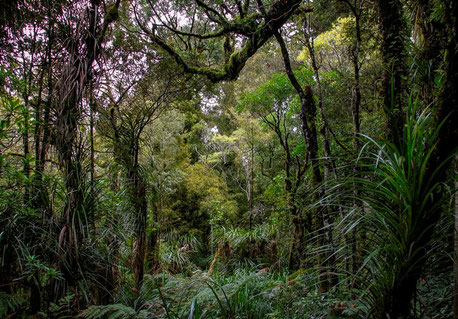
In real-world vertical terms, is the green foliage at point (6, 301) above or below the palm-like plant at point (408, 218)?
below

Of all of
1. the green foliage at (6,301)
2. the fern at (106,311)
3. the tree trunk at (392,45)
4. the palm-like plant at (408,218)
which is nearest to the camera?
the palm-like plant at (408,218)

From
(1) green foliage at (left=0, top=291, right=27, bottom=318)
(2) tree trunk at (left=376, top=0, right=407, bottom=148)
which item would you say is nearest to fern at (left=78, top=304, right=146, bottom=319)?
(1) green foliage at (left=0, top=291, right=27, bottom=318)

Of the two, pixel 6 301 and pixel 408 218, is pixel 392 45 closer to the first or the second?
pixel 408 218

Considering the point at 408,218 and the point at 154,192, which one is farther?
the point at 154,192

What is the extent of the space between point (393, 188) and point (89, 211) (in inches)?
86.8

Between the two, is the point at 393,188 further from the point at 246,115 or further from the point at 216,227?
the point at 246,115

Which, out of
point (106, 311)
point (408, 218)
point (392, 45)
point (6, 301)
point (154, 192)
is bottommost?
point (106, 311)

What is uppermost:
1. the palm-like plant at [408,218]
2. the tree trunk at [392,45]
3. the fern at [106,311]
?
the tree trunk at [392,45]

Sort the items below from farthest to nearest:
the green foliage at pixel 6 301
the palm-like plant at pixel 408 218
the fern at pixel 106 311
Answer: the fern at pixel 106 311 < the green foliage at pixel 6 301 < the palm-like plant at pixel 408 218

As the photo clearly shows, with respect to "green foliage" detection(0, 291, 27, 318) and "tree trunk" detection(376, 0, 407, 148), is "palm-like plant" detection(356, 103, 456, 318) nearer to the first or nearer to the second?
"tree trunk" detection(376, 0, 407, 148)

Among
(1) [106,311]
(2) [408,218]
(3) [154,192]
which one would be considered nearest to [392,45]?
(2) [408,218]

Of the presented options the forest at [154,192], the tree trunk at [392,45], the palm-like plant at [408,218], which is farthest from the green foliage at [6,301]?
the tree trunk at [392,45]

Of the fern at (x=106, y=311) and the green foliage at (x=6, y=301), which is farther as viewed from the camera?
the fern at (x=106, y=311)

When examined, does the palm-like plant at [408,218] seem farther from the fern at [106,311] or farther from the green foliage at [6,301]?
the green foliage at [6,301]
